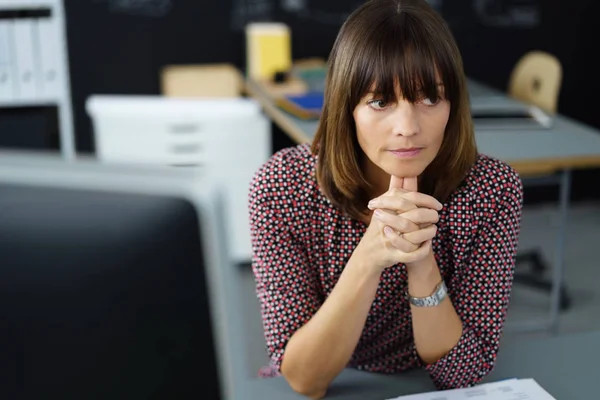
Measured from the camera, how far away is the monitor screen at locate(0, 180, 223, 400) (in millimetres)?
426

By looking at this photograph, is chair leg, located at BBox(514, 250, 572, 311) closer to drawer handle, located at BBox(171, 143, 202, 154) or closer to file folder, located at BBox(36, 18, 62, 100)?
drawer handle, located at BBox(171, 143, 202, 154)

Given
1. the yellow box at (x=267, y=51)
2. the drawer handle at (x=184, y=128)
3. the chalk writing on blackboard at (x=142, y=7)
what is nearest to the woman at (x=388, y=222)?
the drawer handle at (x=184, y=128)

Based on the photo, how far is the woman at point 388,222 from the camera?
40.9 inches

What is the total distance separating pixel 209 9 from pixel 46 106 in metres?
0.92

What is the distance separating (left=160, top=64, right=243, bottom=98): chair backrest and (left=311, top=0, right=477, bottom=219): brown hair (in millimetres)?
2515

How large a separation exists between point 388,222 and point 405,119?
0.15 m

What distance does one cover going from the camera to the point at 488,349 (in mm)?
1089

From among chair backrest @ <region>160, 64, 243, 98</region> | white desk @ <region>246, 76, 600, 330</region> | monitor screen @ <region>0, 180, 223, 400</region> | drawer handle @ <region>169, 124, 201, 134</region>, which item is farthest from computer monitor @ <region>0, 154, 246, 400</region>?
chair backrest @ <region>160, 64, 243, 98</region>

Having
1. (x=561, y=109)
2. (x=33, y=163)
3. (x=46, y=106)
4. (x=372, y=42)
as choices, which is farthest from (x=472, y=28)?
(x=33, y=163)

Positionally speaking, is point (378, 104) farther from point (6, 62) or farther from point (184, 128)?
point (6, 62)

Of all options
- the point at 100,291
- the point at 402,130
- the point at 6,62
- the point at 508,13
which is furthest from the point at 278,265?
the point at 508,13

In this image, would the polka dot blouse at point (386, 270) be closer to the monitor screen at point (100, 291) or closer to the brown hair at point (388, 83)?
the brown hair at point (388, 83)

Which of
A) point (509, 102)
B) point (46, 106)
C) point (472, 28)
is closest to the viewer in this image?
point (509, 102)

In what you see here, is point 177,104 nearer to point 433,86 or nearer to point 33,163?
point 433,86
